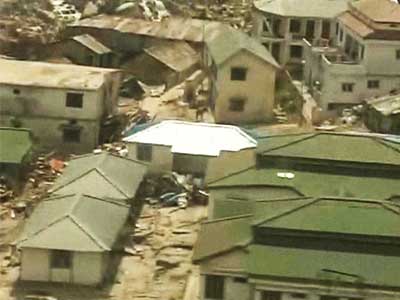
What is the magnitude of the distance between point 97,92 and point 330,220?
6.05 meters

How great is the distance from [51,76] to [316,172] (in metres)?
5.37

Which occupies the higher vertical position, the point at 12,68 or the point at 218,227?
the point at 12,68

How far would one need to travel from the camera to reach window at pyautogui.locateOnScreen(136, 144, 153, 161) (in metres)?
14.7

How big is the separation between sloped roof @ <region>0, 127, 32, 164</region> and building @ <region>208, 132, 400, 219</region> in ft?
10.5

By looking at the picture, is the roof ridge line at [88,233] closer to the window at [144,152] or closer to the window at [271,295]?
the window at [271,295]

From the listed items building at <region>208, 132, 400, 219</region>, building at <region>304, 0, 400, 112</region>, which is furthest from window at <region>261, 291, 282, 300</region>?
building at <region>304, 0, 400, 112</region>

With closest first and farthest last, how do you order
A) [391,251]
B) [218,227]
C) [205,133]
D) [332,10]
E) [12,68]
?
[391,251], [218,227], [205,133], [12,68], [332,10]

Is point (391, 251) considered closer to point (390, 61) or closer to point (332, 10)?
point (390, 61)

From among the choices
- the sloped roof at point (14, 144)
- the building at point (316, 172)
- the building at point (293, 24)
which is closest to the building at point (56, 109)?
the sloped roof at point (14, 144)

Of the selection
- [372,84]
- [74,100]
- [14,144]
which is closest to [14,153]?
[14,144]

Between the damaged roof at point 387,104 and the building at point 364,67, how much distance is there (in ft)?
1.54

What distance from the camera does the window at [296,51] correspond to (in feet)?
65.2

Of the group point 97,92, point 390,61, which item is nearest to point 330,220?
point 97,92

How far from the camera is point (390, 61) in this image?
17.5 meters
